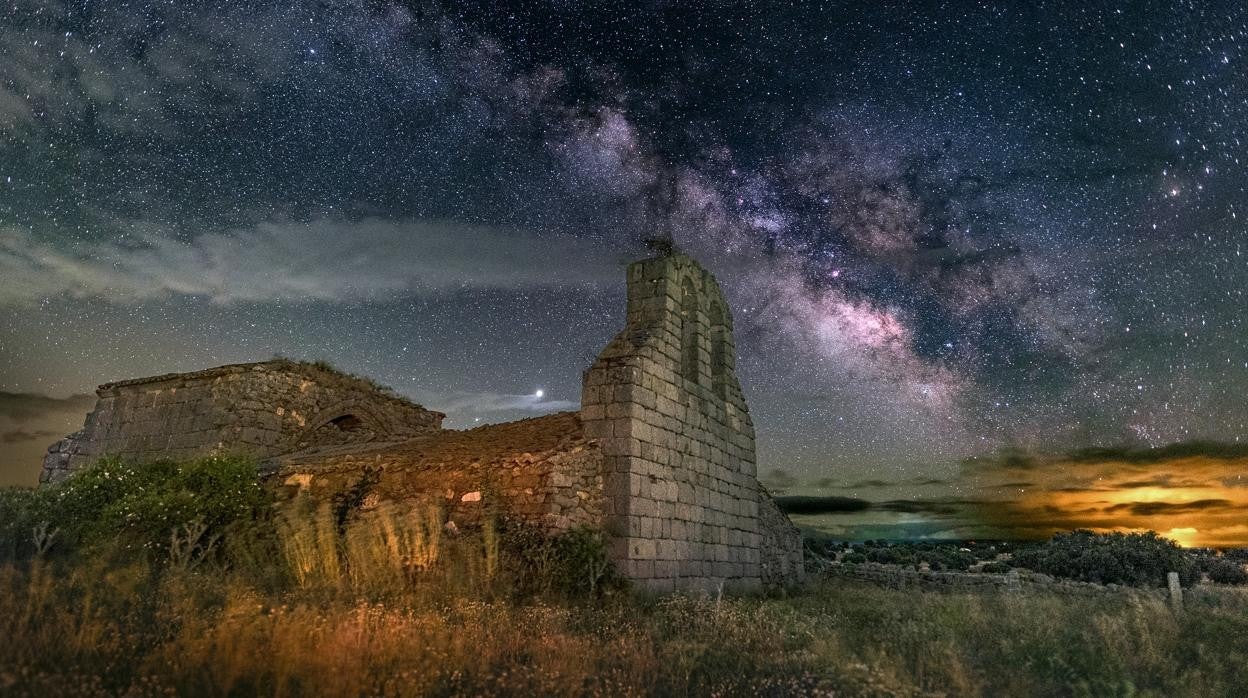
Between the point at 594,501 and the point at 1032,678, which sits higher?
the point at 594,501

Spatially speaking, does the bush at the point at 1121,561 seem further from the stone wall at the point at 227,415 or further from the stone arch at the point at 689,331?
the stone wall at the point at 227,415

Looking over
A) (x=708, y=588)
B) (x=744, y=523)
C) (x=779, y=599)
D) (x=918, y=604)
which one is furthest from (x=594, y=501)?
(x=918, y=604)

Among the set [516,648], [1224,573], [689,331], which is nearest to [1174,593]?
[689,331]

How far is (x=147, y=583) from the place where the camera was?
716 centimetres

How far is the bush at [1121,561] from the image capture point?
2394cm

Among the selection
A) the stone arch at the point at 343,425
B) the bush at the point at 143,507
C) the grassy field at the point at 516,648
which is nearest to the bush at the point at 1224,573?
the grassy field at the point at 516,648

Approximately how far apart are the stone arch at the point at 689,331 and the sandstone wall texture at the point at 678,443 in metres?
0.02

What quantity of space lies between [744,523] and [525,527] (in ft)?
20.4

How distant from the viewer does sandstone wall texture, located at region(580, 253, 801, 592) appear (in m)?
11.3

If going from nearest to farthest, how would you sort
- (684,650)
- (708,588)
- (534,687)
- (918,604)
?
(534,687) → (684,650) → (708,588) → (918,604)

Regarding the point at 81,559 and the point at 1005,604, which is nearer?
the point at 81,559

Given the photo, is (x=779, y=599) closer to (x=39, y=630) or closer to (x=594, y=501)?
(x=594, y=501)

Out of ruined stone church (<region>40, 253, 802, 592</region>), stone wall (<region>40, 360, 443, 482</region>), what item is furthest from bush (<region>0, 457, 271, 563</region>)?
stone wall (<region>40, 360, 443, 482</region>)

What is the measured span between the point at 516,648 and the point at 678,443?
6794 mm
